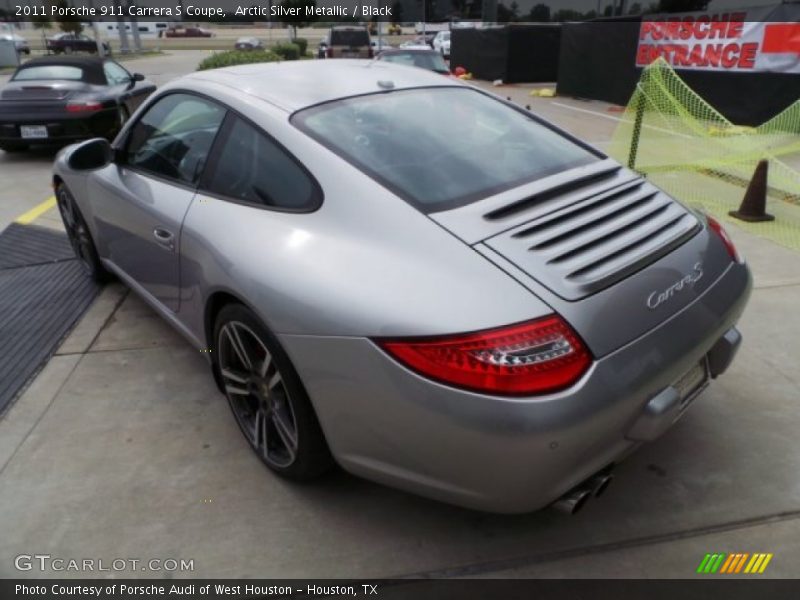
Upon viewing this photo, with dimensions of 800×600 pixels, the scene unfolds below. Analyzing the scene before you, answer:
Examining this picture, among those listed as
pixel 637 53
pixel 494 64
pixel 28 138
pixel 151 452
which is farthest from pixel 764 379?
pixel 494 64

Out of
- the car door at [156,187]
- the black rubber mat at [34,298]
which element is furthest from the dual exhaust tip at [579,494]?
the black rubber mat at [34,298]

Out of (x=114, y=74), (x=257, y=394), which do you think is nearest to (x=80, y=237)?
(x=257, y=394)

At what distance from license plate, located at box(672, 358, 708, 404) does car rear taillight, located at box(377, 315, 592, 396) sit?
50 centimetres

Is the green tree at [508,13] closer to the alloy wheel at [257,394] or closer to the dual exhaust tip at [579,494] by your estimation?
the alloy wheel at [257,394]

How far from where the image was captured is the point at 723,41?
34.1 feet

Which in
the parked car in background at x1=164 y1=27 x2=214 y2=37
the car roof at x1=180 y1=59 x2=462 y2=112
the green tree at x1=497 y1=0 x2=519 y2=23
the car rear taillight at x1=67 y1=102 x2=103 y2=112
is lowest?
the car rear taillight at x1=67 y1=102 x2=103 y2=112

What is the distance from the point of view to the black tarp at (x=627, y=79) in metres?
9.70

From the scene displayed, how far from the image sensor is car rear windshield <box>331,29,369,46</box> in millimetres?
19922

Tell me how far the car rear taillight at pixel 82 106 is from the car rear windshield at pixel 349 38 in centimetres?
1266

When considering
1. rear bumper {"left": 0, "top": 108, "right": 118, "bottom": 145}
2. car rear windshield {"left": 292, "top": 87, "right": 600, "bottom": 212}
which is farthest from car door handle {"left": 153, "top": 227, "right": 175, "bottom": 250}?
rear bumper {"left": 0, "top": 108, "right": 118, "bottom": 145}

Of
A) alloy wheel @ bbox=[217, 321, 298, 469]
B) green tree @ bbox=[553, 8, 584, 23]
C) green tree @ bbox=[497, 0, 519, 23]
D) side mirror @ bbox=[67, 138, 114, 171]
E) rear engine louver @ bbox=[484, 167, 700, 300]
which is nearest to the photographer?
rear engine louver @ bbox=[484, 167, 700, 300]

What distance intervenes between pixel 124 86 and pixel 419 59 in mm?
5606

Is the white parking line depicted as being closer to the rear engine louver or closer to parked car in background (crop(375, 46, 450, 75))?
parked car in background (crop(375, 46, 450, 75))

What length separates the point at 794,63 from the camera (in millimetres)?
9141
